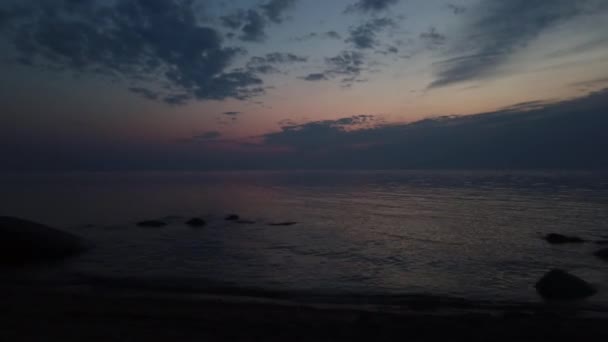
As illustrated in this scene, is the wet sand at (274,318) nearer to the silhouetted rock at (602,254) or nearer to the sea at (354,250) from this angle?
the sea at (354,250)

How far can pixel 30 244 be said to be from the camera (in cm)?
2323

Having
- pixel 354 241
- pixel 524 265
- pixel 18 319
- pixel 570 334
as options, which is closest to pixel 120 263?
pixel 18 319

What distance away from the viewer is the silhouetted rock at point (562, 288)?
52.2 ft

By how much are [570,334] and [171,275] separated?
17.7 meters

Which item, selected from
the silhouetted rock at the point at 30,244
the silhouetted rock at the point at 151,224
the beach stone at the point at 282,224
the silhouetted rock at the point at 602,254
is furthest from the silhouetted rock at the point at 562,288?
the silhouetted rock at the point at 151,224

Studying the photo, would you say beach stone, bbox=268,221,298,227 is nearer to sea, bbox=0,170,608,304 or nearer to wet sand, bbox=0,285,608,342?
sea, bbox=0,170,608,304

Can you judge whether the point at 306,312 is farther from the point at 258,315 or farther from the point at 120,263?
the point at 120,263

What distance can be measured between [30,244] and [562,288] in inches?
1156

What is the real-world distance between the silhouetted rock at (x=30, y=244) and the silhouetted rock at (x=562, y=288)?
26.9 m

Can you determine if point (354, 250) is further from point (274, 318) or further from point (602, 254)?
point (602, 254)

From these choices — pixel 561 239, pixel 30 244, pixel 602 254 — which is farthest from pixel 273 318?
pixel 561 239

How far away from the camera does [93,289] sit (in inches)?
691

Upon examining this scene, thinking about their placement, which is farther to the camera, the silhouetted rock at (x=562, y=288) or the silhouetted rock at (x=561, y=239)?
the silhouetted rock at (x=561, y=239)

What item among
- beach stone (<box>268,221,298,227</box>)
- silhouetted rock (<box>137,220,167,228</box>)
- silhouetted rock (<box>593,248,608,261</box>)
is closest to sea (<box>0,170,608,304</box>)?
silhouetted rock (<box>593,248,608,261</box>)
